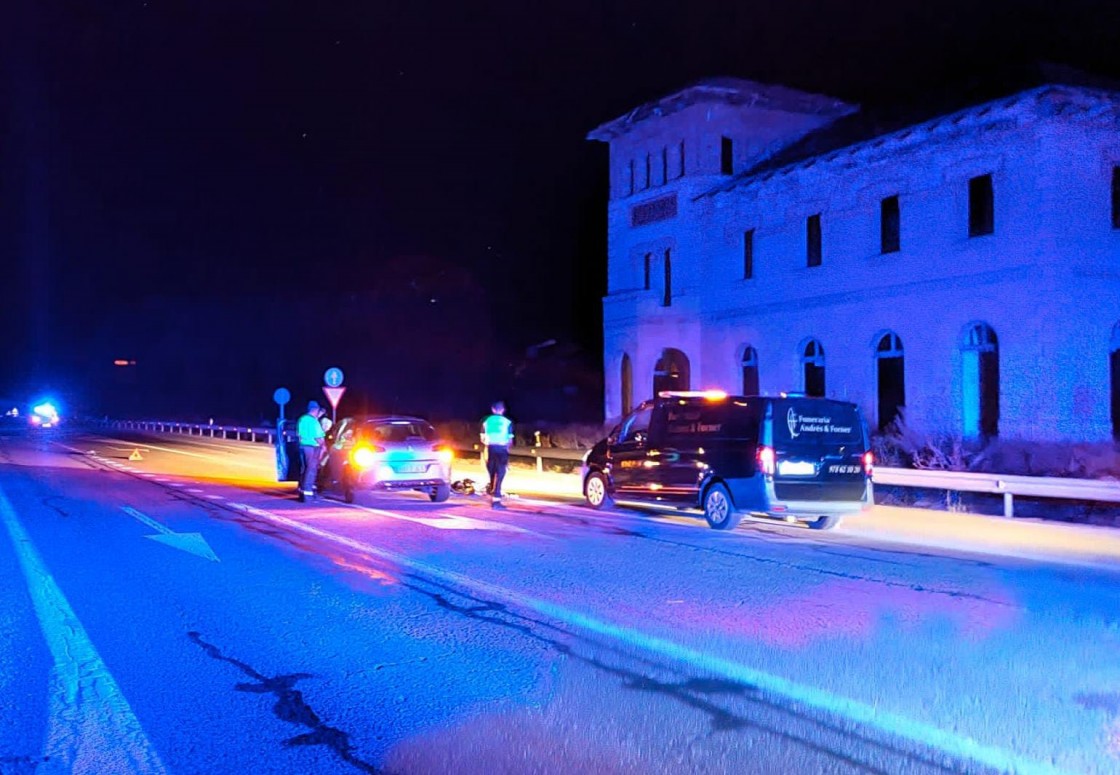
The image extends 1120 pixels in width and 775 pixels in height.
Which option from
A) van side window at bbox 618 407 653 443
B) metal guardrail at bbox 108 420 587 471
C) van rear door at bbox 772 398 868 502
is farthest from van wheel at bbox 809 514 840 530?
metal guardrail at bbox 108 420 587 471

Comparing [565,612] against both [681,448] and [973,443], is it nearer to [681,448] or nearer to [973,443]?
[681,448]

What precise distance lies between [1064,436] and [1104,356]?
1933mm

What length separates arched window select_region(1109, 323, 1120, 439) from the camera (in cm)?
2161

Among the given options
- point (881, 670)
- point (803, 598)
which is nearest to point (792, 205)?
point (803, 598)

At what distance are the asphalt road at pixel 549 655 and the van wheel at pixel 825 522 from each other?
4.39ft

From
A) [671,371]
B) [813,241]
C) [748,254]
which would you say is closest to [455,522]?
[813,241]

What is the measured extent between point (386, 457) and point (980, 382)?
47.9ft

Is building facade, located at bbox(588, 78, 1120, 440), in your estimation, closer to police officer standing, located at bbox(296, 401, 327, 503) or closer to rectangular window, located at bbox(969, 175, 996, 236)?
rectangular window, located at bbox(969, 175, 996, 236)

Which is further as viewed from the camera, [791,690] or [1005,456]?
[1005,456]

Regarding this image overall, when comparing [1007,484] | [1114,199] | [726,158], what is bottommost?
[1007,484]

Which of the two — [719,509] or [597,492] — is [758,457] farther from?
[597,492]

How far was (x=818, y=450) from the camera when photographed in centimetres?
1352

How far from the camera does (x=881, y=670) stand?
6.40 metres

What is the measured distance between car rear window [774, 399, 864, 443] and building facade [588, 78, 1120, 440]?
9922mm
